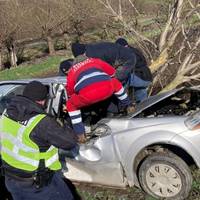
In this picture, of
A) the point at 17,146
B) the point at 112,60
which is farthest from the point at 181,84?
the point at 17,146

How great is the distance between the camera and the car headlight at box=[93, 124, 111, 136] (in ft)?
18.2

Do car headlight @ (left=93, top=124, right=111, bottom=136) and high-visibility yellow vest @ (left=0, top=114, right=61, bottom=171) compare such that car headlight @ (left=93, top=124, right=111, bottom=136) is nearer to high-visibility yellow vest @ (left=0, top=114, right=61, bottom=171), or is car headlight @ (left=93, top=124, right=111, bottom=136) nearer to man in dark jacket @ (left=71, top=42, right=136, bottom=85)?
high-visibility yellow vest @ (left=0, top=114, right=61, bottom=171)

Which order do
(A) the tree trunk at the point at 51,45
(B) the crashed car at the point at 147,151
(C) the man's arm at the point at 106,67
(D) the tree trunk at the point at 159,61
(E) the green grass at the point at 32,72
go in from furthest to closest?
(A) the tree trunk at the point at 51,45 < (E) the green grass at the point at 32,72 < (D) the tree trunk at the point at 159,61 < (C) the man's arm at the point at 106,67 < (B) the crashed car at the point at 147,151

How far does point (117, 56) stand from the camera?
699 centimetres

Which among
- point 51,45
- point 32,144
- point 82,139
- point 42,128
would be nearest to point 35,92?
point 42,128

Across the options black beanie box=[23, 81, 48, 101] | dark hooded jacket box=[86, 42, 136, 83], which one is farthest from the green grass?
black beanie box=[23, 81, 48, 101]

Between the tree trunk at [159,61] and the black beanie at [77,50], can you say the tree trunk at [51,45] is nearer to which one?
the tree trunk at [159,61]

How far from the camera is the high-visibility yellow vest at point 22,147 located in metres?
4.16

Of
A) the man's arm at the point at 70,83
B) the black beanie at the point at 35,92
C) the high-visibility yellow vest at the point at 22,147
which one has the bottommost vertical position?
the man's arm at the point at 70,83

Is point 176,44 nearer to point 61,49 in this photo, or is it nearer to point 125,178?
point 125,178

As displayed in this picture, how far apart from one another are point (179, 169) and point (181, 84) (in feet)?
16.3

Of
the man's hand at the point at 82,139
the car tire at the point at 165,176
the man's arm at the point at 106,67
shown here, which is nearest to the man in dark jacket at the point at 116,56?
the man's arm at the point at 106,67

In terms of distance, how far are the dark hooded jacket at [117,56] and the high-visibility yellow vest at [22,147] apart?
9.19 feet

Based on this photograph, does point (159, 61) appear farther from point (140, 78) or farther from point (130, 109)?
point (130, 109)
